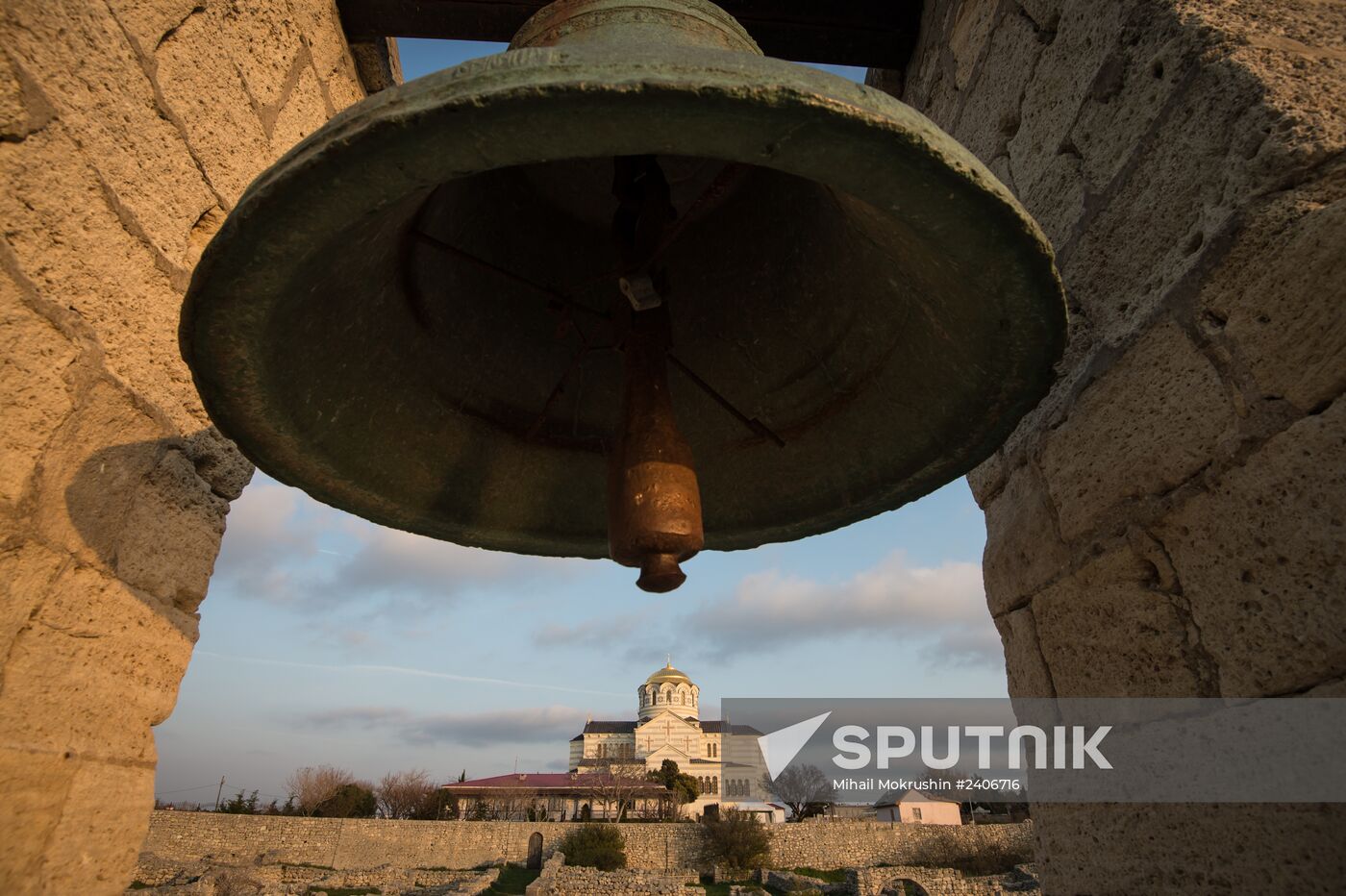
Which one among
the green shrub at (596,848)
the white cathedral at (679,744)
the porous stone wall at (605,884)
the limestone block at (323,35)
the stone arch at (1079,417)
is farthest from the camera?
the white cathedral at (679,744)

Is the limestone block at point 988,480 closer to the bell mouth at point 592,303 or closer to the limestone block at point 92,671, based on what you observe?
the bell mouth at point 592,303

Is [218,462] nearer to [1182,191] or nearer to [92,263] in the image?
[92,263]

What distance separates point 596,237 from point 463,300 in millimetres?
416

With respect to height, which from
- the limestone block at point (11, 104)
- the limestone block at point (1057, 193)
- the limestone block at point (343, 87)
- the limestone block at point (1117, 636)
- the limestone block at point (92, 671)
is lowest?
the limestone block at point (92, 671)

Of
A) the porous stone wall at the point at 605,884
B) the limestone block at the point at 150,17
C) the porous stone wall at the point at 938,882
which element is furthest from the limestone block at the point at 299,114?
the porous stone wall at the point at 938,882

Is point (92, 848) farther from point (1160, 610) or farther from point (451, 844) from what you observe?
point (451, 844)

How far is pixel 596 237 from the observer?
6.31 feet

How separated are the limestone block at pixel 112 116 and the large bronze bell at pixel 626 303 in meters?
0.58

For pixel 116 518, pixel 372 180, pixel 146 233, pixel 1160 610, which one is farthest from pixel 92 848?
pixel 1160 610

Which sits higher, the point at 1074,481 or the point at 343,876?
the point at 1074,481

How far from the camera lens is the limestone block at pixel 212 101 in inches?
67.7

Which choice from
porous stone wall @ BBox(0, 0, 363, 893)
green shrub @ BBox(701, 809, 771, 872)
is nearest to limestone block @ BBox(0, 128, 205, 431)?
porous stone wall @ BBox(0, 0, 363, 893)

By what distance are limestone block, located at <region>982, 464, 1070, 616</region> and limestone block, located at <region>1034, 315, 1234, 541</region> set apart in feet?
0.18

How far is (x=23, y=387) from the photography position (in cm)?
125
